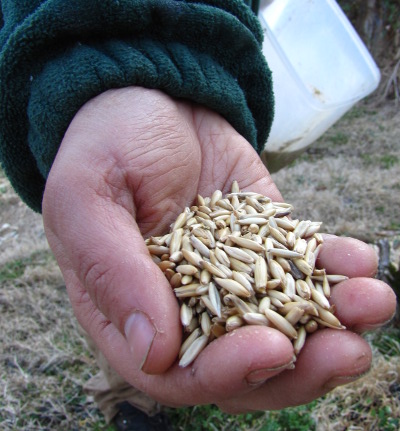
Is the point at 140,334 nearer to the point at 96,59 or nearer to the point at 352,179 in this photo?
the point at 96,59

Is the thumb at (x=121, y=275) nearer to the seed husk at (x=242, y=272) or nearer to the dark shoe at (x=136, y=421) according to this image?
the seed husk at (x=242, y=272)

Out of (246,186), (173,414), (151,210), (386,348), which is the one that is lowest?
(386,348)

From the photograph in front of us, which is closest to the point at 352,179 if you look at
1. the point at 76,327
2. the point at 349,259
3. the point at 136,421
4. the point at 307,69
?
the point at 307,69

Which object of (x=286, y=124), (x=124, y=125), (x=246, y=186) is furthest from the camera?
(x=286, y=124)

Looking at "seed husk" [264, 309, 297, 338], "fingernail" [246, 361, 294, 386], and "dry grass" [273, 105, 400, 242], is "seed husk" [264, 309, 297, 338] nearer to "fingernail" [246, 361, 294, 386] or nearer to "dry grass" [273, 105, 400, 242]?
"fingernail" [246, 361, 294, 386]

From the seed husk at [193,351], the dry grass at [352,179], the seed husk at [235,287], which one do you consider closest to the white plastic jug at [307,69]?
the dry grass at [352,179]

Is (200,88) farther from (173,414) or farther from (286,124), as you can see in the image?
(173,414)

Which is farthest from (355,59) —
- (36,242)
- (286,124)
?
(36,242)

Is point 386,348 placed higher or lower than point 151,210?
lower
